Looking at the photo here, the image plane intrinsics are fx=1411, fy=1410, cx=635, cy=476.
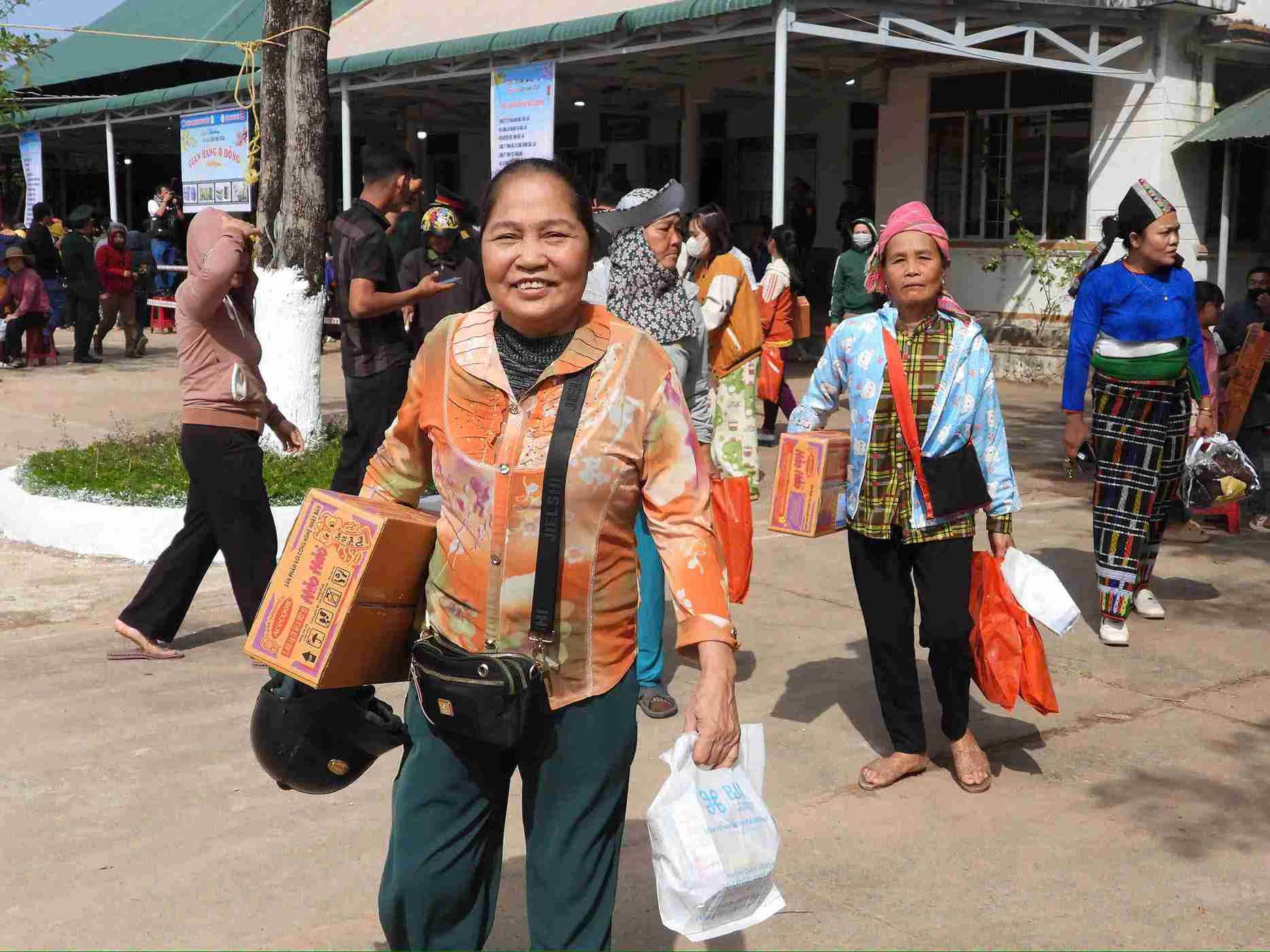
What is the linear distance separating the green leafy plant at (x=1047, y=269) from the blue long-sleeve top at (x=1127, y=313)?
985cm

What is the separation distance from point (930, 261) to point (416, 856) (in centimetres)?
260

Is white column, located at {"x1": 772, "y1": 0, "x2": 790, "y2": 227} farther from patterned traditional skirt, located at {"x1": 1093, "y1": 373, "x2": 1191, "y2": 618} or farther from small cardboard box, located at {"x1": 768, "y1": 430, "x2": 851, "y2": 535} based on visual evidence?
small cardboard box, located at {"x1": 768, "y1": 430, "x2": 851, "y2": 535}

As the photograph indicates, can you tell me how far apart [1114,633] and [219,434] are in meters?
3.87

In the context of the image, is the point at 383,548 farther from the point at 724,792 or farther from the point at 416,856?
the point at 724,792

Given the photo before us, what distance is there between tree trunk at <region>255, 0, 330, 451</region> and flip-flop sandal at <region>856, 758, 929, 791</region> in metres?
5.85

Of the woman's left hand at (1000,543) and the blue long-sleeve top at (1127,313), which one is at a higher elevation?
the blue long-sleeve top at (1127,313)

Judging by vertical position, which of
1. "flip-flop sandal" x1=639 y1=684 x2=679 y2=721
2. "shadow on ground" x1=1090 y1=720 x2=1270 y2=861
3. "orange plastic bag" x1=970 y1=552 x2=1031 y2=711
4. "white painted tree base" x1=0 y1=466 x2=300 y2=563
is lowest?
"shadow on ground" x1=1090 y1=720 x2=1270 y2=861

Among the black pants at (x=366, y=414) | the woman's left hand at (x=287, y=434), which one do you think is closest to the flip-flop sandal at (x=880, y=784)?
the woman's left hand at (x=287, y=434)

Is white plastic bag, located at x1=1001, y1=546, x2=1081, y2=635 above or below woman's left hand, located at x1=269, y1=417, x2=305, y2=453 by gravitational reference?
below

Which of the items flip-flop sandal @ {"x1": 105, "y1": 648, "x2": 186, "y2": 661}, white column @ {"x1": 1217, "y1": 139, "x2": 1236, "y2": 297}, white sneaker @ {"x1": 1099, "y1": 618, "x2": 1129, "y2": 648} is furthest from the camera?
white column @ {"x1": 1217, "y1": 139, "x2": 1236, "y2": 297}

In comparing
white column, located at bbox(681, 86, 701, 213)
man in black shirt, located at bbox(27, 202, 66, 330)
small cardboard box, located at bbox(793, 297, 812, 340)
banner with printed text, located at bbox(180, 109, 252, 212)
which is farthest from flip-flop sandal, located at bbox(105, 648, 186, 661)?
white column, located at bbox(681, 86, 701, 213)

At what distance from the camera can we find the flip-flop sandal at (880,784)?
4.51 metres

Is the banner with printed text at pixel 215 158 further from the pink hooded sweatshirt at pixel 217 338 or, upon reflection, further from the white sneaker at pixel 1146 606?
the white sneaker at pixel 1146 606

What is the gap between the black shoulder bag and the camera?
244cm
